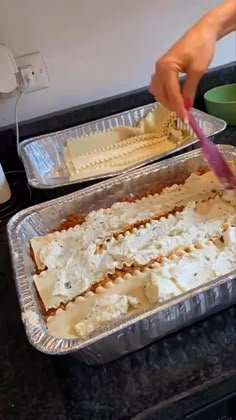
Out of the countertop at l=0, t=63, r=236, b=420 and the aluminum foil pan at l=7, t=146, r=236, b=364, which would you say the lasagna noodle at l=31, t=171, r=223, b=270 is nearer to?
the aluminum foil pan at l=7, t=146, r=236, b=364

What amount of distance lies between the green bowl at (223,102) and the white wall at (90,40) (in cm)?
11

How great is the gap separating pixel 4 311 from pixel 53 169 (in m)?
0.43

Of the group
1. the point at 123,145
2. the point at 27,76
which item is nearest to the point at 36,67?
the point at 27,76

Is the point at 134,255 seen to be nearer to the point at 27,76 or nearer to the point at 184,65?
the point at 184,65

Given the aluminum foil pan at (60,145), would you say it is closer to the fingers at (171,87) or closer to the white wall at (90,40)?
the white wall at (90,40)

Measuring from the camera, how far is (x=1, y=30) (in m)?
1.09

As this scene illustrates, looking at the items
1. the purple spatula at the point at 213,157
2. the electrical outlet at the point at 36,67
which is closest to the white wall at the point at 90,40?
the electrical outlet at the point at 36,67

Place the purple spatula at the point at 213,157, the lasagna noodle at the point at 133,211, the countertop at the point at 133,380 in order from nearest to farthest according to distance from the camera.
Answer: the countertop at the point at 133,380 → the purple spatula at the point at 213,157 → the lasagna noodle at the point at 133,211

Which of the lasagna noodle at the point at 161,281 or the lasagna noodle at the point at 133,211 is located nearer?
the lasagna noodle at the point at 161,281

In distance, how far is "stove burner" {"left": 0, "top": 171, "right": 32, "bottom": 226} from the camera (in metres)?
1.04

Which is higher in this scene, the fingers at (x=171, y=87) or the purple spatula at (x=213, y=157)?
the fingers at (x=171, y=87)

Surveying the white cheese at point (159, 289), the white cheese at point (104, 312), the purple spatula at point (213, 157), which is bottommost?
the white cheese at point (104, 312)

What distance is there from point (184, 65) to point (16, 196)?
53cm

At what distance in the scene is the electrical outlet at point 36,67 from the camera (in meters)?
1.12
